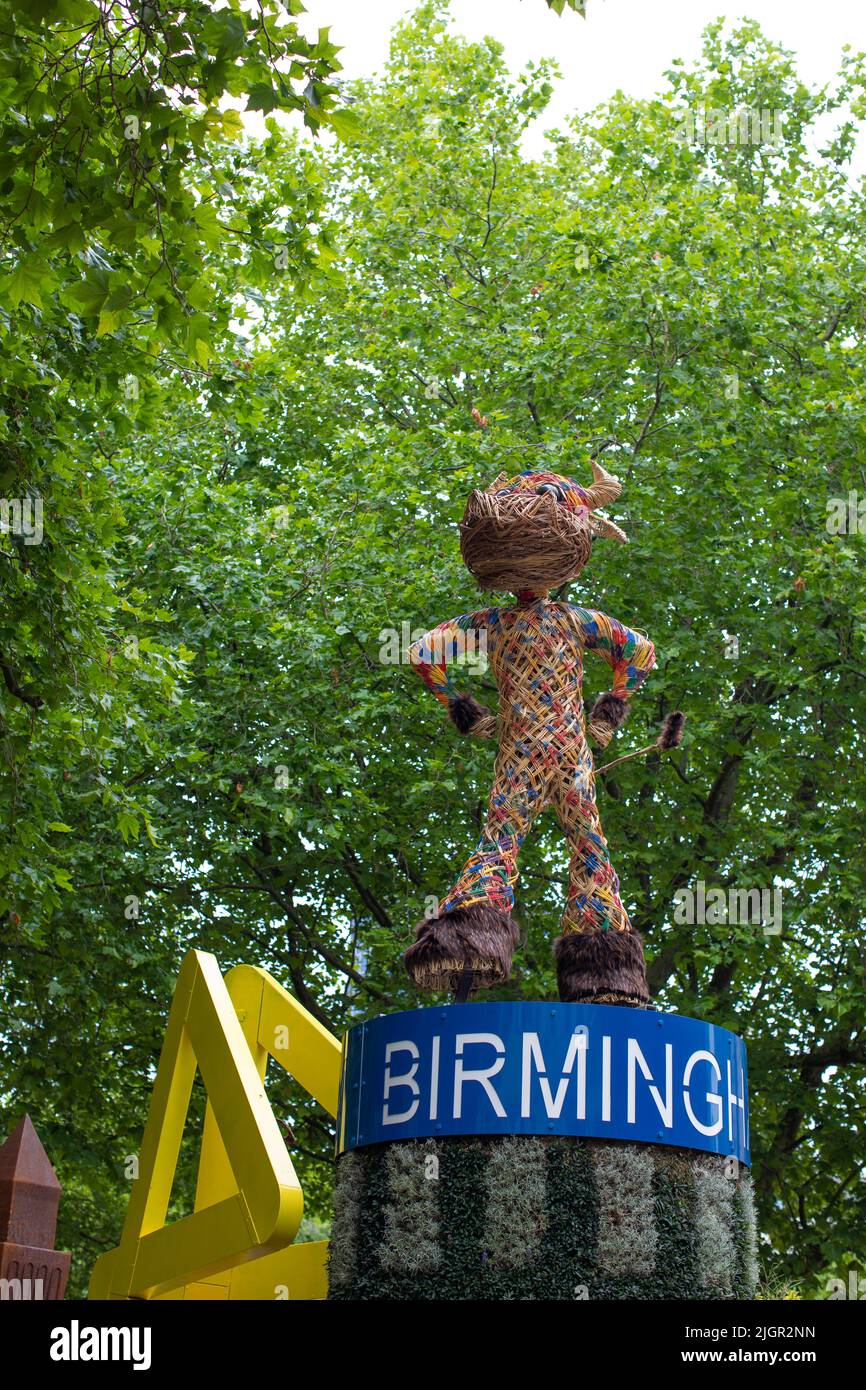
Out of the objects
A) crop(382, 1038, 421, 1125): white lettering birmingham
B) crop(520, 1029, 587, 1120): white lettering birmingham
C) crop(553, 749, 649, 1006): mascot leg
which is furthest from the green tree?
crop(520, 1029, 587, 1120): white lettering birmingham

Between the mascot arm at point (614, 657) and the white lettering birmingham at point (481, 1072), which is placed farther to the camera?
the mascot arm at point (614, 657)

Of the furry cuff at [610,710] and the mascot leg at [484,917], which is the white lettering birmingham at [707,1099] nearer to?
the mascot leg at [484,917]

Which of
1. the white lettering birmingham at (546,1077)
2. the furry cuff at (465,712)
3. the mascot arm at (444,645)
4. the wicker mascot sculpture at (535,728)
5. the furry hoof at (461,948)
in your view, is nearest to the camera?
the white lettering birmingham at (546,1077)

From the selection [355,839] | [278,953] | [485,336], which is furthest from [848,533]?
[278,953]

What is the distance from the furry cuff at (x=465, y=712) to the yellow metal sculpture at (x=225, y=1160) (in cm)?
170

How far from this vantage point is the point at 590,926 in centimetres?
663

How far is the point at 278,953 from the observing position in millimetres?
13258

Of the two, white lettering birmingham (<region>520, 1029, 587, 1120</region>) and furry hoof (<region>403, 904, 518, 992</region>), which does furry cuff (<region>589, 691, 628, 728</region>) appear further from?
white lettering birmingham (<region>520, 1029, 587, 1120</region>)

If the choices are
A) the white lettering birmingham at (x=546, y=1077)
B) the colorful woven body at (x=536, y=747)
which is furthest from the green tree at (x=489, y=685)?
the white lettering birmingham at (x=546, y=1077)

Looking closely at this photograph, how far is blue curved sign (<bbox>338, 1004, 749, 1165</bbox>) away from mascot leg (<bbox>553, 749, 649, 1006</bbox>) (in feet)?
1.95

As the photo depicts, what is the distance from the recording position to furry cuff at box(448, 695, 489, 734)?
24.2ft

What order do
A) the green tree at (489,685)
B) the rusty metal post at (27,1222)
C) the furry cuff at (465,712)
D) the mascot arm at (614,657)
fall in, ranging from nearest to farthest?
the rusty metal post at (27,1222) < the mascot arm at (614,657) < the furry cuff at (465,712) < the green tree at (489,685)

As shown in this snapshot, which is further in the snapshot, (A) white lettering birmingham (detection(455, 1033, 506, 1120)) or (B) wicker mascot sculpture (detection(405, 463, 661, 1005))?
(B) wicker mascot sculpture (detection(405, 463, 661, 1005))

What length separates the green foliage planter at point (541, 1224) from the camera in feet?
→ 17.8
